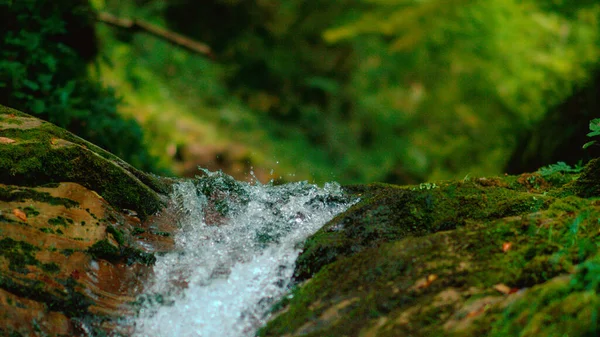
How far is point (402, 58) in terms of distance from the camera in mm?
10422

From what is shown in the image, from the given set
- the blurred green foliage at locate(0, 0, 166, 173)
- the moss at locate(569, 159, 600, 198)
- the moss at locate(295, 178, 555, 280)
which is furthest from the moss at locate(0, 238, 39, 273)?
the moss at locate(569, 159, 600, 198)

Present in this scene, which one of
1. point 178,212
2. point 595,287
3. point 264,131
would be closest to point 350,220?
point 178,212

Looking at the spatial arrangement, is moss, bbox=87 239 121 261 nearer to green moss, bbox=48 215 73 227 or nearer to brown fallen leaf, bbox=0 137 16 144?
green moss, bbox=48 215 73 227

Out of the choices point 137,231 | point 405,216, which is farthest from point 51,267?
point 405,216

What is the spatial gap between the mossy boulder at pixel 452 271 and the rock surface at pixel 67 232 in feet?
2.75

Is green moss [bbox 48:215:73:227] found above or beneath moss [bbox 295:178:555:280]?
above

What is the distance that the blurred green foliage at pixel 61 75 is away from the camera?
444cm

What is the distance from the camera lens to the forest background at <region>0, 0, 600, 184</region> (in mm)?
5098

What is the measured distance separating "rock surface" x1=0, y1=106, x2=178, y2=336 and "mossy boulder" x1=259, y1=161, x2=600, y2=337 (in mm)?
839

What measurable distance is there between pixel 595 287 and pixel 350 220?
132 centimetres

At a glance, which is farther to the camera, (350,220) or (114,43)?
(114,43)

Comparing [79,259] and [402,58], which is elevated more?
[402,58]

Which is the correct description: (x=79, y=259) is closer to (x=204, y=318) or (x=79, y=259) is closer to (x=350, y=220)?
(x=204, y=318)

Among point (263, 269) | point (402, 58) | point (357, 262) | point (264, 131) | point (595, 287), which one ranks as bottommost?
point (595, 287)
